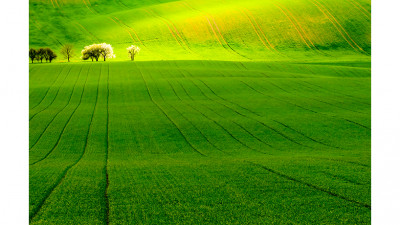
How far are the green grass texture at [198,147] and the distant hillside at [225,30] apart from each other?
23256 mm

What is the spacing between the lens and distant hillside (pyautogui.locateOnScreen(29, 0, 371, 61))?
2795 inches

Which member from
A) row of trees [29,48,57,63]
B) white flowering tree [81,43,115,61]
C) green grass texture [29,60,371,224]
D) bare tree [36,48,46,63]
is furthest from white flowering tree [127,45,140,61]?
green grass texture [29,60,371,224]

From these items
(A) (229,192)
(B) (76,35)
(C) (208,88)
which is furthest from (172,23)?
(A) (229,192)

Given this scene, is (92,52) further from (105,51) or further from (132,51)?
(132,51)

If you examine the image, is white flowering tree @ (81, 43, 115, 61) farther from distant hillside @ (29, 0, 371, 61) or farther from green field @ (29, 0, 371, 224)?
green field @ (29, 0, 371, 224)

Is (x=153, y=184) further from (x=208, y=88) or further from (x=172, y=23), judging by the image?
(x=172, y=23)

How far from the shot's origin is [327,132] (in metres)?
21.5

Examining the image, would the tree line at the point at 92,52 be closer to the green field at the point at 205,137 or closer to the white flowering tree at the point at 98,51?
the white flowering tree at the point at 98,51

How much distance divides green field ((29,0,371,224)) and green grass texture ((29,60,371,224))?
0.05m

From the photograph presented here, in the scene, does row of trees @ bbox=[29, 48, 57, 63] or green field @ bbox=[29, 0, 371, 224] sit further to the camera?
row of trees @ bbox=[29, 48, 57, 63]

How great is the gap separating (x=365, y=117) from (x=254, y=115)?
251 inches

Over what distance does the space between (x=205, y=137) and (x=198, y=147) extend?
2.07 meters

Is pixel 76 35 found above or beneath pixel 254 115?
above
